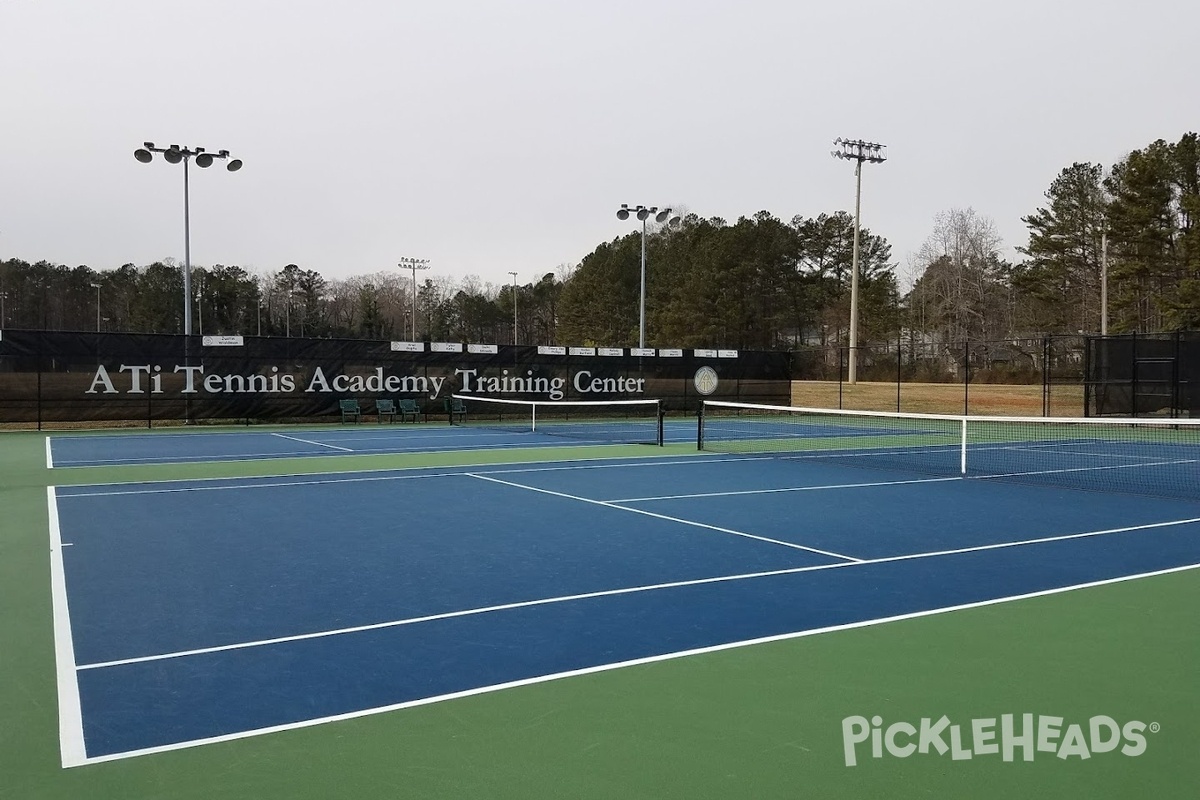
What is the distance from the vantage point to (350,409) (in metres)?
24.9

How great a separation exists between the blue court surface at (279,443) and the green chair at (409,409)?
1728mm

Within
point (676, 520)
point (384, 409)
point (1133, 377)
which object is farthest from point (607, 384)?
point (676, 520)

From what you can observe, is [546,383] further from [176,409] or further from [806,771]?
[806,771]

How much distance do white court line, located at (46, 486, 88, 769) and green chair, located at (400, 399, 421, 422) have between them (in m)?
18.4

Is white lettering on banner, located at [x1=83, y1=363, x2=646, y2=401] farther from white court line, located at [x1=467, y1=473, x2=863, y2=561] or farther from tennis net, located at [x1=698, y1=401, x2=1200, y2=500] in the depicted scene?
white court line, located at [x1=467, y1=473, x2=863, y2=561]

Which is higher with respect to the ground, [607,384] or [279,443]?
[607,384]

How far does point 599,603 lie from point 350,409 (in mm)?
20092

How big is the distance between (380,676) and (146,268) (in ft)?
362

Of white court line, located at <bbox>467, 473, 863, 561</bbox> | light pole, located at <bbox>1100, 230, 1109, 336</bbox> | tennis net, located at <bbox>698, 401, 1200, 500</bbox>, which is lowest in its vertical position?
tennis net, located at <bbox>698, 401, 1200, 500</bbox>

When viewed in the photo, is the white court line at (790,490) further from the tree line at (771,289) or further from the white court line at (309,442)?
the tree line at (771,289)

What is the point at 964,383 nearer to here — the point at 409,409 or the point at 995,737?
the point at 409,409

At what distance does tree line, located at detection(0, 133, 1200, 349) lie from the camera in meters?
45.4

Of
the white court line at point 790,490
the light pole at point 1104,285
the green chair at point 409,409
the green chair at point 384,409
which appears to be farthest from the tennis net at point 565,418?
the light pole at point 1104,285

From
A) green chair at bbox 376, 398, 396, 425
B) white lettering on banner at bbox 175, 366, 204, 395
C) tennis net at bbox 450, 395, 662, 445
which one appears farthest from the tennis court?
green chair at bbox 376, 398, 396, 425
